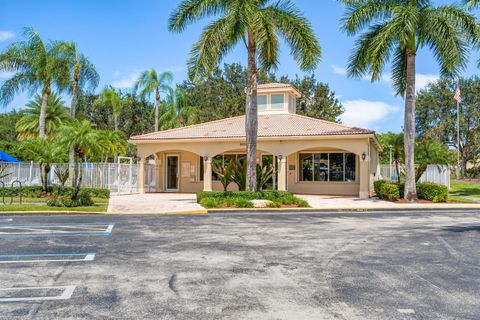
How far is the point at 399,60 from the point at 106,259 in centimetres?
1983

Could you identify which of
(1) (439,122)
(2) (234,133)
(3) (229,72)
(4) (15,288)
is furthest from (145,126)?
(4) (15,288)

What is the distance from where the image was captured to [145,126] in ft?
166

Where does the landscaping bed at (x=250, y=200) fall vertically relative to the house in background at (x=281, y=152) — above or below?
below

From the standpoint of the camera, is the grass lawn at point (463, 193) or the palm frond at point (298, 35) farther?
the grass lawn at point (463, 193)

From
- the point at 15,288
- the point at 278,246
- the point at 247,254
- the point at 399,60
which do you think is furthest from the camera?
the point at 399,60

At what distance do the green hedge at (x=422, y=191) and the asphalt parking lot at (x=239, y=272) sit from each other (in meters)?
9.40

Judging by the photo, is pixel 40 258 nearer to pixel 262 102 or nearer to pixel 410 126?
pixel 410 126

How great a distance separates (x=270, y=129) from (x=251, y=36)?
339 inches

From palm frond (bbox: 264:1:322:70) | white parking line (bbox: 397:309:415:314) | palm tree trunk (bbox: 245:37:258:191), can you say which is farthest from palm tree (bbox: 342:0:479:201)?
white parking line (bbox: 397:309:415:314)

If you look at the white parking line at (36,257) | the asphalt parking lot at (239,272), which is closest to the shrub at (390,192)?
the asphalt parking lot at (239,272)

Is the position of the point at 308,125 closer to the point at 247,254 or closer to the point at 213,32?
the point at 213,32

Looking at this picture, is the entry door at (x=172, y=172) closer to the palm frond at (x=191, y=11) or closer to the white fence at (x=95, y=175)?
the white fence at (x=95, y=175)

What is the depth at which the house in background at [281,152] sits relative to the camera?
24.8m

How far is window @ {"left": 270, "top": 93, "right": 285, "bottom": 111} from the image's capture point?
31.9 meters
